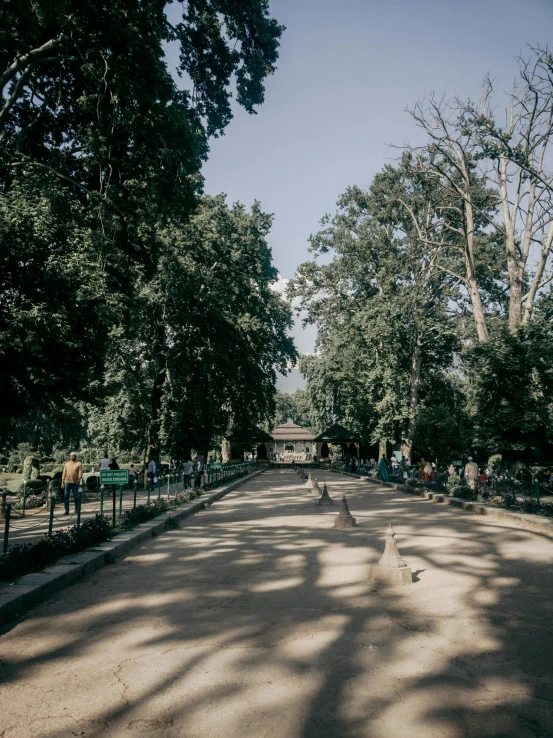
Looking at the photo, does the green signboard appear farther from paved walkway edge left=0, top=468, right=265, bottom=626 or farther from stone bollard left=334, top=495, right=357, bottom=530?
stone bollard left=334, top=495, right=357, bottom=530

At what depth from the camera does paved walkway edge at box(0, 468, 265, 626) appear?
5668 millimetres

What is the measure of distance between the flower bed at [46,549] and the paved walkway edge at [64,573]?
5.5 inches

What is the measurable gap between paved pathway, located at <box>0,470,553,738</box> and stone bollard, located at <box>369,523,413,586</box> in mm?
181

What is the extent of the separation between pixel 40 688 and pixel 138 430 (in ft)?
90.7

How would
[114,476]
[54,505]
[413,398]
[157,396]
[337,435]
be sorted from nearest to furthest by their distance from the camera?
[114,476], [54,505], [157,396], [413,398], [337,435]

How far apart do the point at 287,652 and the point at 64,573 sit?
142 inches

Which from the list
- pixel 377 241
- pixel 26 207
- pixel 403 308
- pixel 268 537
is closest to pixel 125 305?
pixel 26 207

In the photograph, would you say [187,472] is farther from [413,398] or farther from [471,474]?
[413,398]

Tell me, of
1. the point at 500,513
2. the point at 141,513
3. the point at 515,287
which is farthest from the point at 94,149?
the point at 515,287

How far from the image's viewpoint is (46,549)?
299 inches

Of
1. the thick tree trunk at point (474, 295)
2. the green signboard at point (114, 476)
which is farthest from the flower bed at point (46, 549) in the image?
the thick tree trunk at point (474, 295)

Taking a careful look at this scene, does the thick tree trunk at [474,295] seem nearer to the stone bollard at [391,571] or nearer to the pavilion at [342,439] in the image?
the stone bollard at [391,571]

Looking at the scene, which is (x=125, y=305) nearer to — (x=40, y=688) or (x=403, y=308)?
(x=40, y=688)

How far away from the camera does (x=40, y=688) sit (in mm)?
3900
